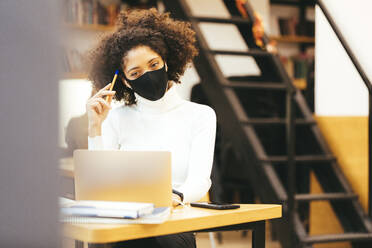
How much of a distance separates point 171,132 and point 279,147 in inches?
92.2

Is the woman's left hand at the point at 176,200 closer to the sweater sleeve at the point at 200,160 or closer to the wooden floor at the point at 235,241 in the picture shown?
the sweater sleeve at the point at 200,160

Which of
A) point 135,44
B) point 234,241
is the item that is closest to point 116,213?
point 135,44

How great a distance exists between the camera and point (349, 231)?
11.0ft

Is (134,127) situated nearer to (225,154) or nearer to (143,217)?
(143,217)

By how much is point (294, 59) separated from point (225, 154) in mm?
2369

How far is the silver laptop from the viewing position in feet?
4.39

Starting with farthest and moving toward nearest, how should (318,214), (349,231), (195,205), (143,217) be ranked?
1. (318,214)
2. (349,231)
3. (195,205)
4. (143,217)

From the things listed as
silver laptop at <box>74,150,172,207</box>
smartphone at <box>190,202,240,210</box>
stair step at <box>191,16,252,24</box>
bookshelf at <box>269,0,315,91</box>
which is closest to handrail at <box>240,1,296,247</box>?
stair step at <box>191,16,252,24</box>

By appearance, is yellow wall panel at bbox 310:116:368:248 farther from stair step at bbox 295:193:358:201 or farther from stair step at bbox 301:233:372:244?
stair step at bbox 301:233:372:244

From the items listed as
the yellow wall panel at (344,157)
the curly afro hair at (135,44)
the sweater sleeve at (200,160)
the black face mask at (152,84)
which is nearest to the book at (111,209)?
the sweater sleeve at (200,160)

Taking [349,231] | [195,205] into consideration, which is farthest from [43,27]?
[349,231]

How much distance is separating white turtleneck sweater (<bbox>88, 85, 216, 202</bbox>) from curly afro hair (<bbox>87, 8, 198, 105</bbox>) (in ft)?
0.35

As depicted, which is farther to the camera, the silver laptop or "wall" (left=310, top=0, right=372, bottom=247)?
"wall" (left=310, top=0, right=372, bottom=247)

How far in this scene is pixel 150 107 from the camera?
2.05m
